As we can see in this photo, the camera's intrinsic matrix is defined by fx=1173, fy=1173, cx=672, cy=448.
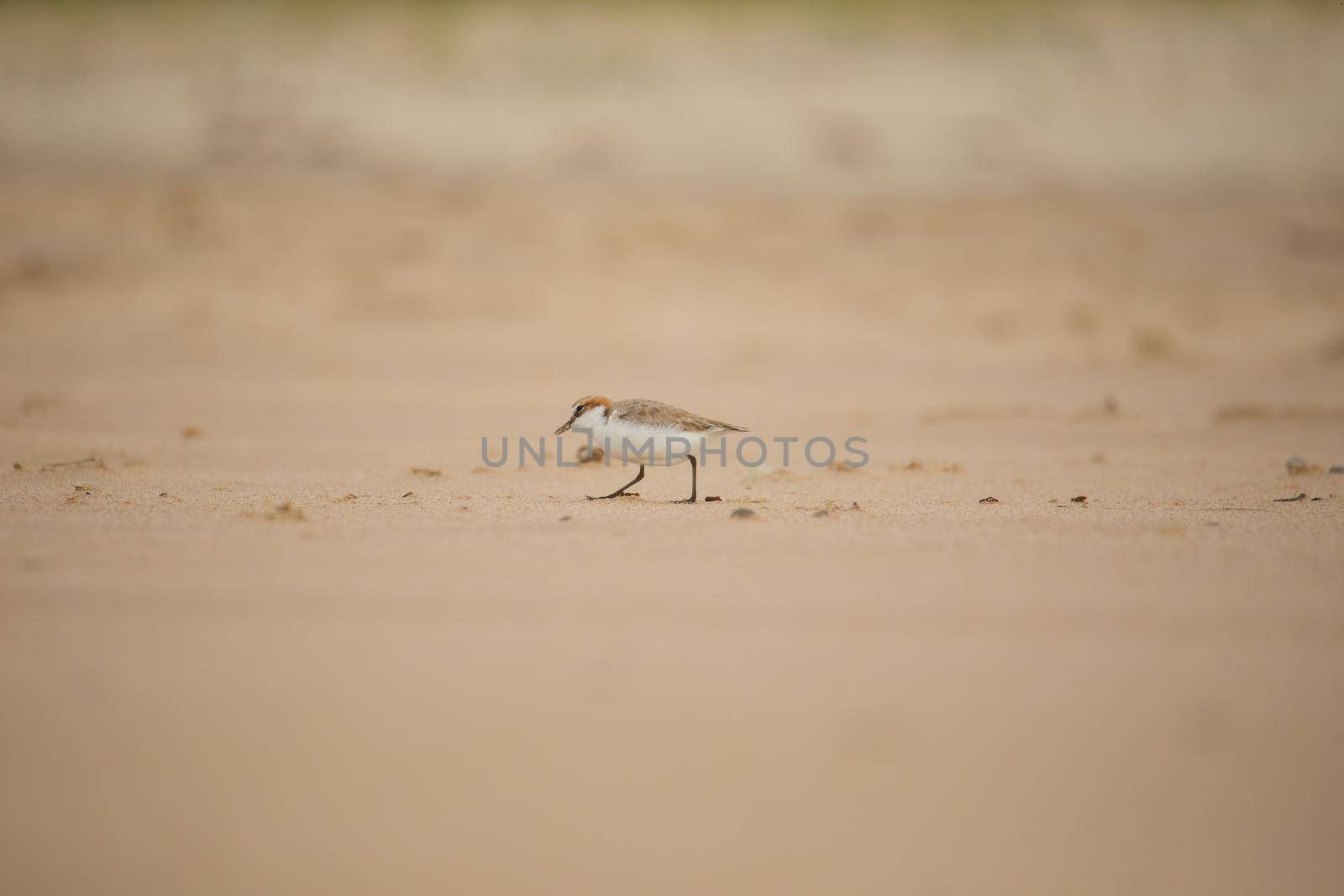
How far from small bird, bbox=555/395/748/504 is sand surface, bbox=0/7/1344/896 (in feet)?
1.06

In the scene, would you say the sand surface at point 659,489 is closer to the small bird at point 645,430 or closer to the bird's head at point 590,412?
the small bird at point 645,430

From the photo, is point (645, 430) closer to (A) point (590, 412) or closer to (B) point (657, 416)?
(B) point (657, 416)

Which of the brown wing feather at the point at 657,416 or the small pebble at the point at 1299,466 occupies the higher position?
the brown wing feather at the point at 657,416

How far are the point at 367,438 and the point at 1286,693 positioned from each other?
7.44 meters

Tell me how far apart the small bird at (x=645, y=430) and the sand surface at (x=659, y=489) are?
0.32 m

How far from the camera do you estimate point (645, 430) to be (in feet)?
19.6

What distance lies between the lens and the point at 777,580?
4.48m

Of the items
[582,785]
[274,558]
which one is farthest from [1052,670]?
[274,558]

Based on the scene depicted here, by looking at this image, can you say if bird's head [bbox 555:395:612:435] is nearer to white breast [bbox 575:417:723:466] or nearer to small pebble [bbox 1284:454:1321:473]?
white breast [bbox 575:417:723:466]

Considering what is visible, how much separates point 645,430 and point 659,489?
1.40m

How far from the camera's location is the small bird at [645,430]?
19.6 ft

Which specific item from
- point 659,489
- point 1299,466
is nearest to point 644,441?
point 659,489

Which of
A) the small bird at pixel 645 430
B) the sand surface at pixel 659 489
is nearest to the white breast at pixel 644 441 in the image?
the small bird at pixel 645 430

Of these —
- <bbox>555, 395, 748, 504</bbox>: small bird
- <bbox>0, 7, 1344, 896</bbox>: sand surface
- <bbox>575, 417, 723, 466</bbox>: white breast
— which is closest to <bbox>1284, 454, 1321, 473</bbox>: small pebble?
<bbox>0, 7, 1344, 896</bbox>: sand surface
